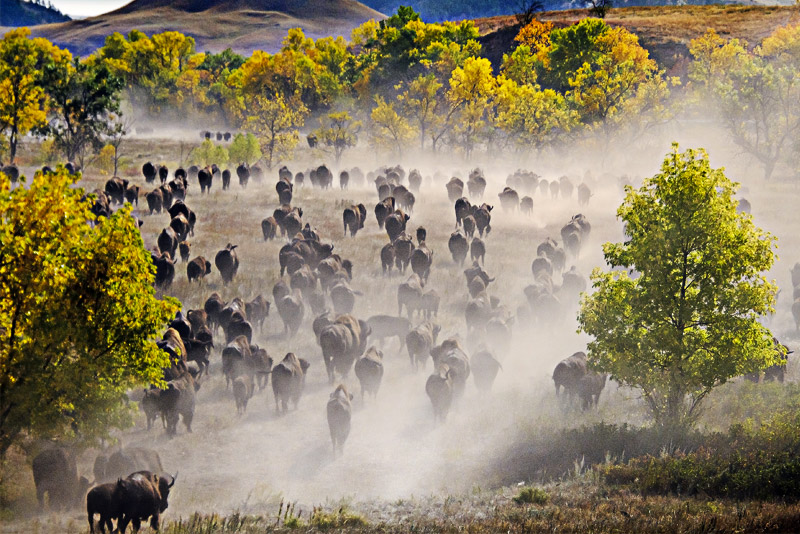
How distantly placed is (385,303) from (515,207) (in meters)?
21.8

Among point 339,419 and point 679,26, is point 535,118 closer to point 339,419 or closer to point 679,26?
point 679,26

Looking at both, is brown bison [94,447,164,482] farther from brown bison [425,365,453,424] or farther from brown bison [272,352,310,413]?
brown bison [425,365,453,424]

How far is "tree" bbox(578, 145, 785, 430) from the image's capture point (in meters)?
15.9

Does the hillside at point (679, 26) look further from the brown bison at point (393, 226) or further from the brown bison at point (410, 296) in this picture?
the brown bison at point (410, 296)

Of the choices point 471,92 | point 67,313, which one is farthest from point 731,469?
point 471,92

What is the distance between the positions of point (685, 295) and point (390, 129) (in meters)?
59.3

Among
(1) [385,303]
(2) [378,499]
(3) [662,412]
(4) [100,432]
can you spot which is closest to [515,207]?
(1) [385,303]

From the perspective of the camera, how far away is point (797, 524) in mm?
10797

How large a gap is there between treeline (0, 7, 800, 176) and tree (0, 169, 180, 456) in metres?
53.2

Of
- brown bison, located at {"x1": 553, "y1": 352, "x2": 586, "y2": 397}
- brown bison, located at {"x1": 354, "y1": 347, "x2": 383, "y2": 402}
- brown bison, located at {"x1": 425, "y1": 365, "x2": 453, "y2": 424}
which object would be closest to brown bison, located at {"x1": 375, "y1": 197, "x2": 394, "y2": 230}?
brown bison, located at {"x1": 354, "y1": 347, "x2": 383, "y2": 402}

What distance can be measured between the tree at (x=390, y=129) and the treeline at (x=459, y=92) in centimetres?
17

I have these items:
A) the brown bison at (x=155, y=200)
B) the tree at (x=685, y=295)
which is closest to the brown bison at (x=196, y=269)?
the brown bison at (x=155, y=200)

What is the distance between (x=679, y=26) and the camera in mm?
104938

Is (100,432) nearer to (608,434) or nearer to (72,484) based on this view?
(72,484)
